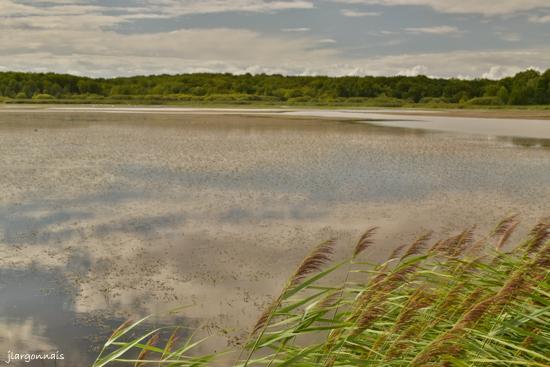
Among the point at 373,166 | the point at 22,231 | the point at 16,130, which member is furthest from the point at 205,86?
the point at 22,231

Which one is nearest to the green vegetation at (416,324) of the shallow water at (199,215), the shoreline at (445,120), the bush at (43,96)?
the shallow water at (199,215)

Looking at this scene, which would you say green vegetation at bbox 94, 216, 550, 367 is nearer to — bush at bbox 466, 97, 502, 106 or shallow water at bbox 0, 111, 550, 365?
shallow water at bbox 0, 111, 550, 365

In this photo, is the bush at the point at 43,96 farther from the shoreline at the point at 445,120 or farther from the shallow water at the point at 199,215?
the shallow water at the point at 199,215

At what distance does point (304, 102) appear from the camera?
113312 millimetres

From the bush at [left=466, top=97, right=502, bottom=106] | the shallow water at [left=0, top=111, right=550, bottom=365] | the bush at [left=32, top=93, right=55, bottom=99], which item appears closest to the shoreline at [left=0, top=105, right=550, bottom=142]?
the shallow water at [left=0, top=111, right=550, bottom=365]

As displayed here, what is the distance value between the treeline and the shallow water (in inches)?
3404

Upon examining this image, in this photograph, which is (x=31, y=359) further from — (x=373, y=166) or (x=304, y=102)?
(x=304, y=102)

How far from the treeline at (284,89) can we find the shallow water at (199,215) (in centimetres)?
8646

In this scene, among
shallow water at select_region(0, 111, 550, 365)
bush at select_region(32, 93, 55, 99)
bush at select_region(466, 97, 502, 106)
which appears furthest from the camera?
bush at select_region(32, 93, 55, 99)

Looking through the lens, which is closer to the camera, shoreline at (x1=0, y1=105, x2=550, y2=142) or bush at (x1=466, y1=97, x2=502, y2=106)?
shoreline at (x1=0, y1=105, x2=550, y2=142)

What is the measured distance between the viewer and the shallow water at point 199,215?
7.88m

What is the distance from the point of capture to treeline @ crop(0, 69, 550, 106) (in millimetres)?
111037

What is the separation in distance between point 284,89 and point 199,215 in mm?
123670

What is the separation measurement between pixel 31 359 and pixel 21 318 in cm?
118
